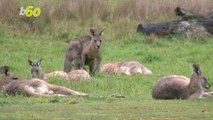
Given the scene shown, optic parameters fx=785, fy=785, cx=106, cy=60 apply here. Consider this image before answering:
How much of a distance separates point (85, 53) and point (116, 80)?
2074mm

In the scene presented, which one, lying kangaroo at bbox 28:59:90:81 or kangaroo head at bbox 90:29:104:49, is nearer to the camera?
lying kangaroo at bbox 28:59:90:81

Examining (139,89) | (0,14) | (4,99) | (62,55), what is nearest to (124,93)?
(139,89)

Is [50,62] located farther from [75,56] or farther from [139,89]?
[139,89]

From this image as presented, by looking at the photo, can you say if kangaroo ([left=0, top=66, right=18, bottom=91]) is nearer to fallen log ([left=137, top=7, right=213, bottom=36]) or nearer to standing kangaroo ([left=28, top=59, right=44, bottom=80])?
standing kangaroo ([left=28, top=59, right=44, bottom=80])

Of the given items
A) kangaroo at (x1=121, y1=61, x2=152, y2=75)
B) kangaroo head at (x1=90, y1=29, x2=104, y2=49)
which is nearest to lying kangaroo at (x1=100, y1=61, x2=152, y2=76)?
kangaroo at (x1=121, y1=61, x2=152, y2=75)

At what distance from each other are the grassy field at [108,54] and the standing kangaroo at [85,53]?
0.72m

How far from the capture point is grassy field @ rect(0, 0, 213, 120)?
12.7 meters

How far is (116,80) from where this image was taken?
19.9 m

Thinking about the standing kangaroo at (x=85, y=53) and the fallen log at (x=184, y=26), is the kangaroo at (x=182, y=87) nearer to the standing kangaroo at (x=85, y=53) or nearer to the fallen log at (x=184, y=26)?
the standing kangaroo at (x=85, y=53)

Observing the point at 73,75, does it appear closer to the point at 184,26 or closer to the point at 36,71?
the point at 36,71

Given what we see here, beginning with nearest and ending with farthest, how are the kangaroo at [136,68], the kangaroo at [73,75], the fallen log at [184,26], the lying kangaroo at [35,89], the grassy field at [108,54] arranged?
the grassy field at [108,54]
the lying kangaroo at [35,89]
the kangaroo at [73,75]
the kangaroo at [136,68]
the fallen log at [184,26]

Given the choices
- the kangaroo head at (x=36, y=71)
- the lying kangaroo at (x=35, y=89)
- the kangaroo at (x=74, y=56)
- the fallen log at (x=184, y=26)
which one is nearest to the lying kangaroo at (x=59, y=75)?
the kangaroo head at (x=36, y=71)

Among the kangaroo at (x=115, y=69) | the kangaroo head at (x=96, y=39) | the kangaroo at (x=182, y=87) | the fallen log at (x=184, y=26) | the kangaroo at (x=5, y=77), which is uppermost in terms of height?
the kangaroo at (x=182, y=87)

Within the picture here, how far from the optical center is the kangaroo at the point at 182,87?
1580 cm
